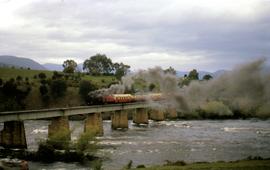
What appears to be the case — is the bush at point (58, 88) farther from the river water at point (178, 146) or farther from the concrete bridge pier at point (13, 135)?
the concrete bridge pier at point (13, 135)

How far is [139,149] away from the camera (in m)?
82.9

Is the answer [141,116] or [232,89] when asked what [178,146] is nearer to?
[232,89]

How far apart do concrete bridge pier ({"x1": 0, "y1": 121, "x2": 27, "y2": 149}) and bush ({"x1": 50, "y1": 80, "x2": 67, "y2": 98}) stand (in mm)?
95183

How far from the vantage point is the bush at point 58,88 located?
18301cm

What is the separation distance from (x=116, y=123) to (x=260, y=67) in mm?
74127

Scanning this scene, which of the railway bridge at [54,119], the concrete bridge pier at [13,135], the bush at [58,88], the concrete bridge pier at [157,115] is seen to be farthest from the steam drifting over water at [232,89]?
the bush at [58,88]

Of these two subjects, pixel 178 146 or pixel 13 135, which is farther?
pixel 13 135

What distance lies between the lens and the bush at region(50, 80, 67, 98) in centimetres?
18301

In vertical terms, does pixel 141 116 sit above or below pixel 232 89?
below

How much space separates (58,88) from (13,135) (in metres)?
97.1

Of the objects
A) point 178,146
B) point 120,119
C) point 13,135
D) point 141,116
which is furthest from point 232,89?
point 141,116

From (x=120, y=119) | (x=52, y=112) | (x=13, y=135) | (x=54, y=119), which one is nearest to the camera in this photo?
(x=13, y=135)

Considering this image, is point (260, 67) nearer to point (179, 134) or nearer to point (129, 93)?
point (179, 134)

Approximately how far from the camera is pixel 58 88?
602ft
